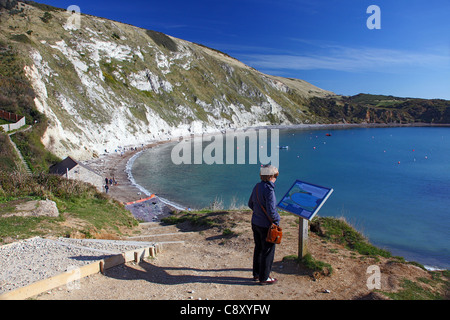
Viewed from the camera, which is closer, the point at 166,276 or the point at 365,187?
the point at 166,276

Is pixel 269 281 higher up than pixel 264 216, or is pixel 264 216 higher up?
pixel 264 216

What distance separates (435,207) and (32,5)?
9247cm

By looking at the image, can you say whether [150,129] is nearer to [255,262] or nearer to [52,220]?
[52,220]

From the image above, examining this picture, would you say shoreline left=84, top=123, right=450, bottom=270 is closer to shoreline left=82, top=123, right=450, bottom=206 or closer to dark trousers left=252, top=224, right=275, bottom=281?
shoreline left=82, top=123, right=450, bottom=206

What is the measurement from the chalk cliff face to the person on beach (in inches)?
1502

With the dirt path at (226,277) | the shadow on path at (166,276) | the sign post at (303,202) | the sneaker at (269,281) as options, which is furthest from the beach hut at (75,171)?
the sneaker at (269,281)

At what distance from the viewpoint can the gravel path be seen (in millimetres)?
5480

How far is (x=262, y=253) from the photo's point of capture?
5.91 meters

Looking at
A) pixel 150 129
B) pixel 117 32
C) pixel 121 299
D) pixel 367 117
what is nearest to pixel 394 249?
pixel 121 299

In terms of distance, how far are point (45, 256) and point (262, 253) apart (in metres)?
4.64

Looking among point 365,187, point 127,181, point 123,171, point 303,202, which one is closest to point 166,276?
point 303,202

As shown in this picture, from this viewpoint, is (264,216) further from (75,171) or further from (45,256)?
(75,171)

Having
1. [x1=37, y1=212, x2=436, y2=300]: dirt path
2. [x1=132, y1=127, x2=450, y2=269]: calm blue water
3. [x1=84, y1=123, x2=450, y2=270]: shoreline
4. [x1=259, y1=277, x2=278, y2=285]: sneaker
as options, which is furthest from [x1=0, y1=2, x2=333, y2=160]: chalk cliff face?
[x1=259, y1=277, x2=278, y2=285]: sneaker
